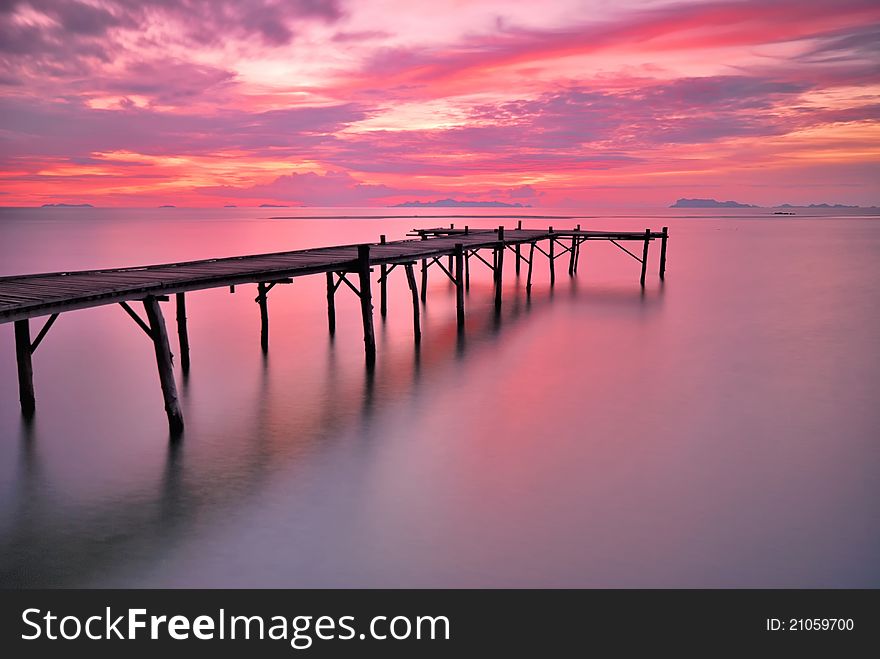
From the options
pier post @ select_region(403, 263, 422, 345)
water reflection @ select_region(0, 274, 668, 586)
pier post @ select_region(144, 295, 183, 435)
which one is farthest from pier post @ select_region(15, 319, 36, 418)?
pier post @ select_region(403, 263, 422, 345)

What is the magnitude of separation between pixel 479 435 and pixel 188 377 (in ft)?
22.6

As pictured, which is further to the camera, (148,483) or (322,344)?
(322,344)

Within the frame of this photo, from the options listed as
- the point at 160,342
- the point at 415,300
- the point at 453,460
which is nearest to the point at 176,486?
the point at 160,342

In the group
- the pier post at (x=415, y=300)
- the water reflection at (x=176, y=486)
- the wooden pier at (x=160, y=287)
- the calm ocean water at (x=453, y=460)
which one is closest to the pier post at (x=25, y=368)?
the wooden pier at (x=160, y=287)

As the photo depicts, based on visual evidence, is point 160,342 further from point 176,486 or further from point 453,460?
point 453,460

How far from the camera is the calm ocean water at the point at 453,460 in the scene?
24.7ft

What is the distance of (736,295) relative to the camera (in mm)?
31422

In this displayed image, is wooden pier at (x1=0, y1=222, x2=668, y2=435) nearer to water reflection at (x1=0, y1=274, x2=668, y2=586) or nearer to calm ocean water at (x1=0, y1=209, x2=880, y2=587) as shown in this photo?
calm ocean water at (x1=0, y1=209, x2=880, y2=587)

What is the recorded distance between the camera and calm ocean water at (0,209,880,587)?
754 centimetres

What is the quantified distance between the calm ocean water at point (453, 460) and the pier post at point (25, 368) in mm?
379

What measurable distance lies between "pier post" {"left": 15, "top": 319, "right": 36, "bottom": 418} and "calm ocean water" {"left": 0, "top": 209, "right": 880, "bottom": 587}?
0.38 m

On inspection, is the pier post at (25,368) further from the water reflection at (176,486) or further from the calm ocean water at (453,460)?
the water reflection at (176,486)
